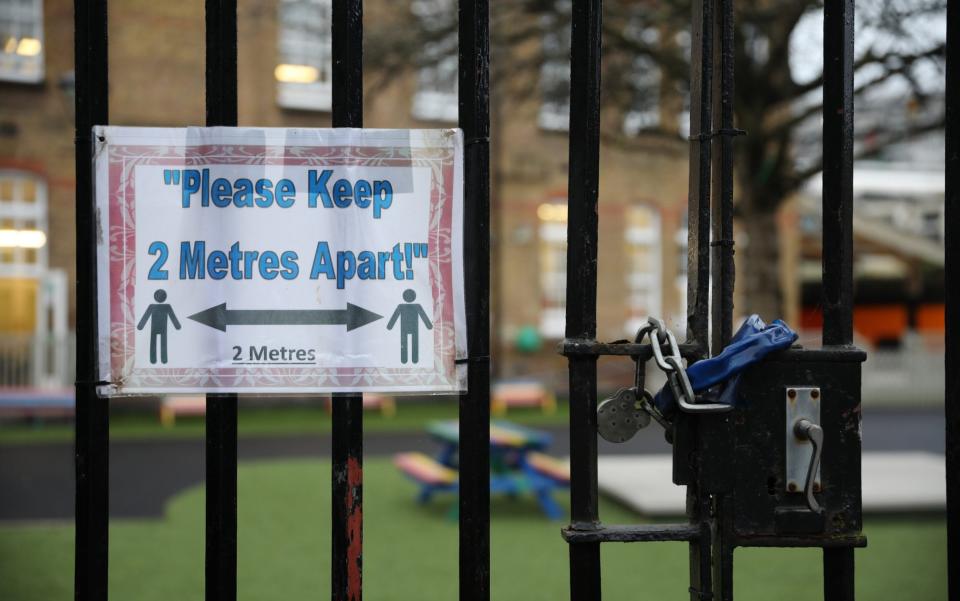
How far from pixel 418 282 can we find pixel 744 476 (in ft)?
2.87

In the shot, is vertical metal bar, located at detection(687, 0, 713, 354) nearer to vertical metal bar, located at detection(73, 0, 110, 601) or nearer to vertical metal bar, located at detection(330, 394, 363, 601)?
vertical metal bar, located at detection(330, 394, 363, 601)

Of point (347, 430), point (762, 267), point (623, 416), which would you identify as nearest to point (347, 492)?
point (347, 430)

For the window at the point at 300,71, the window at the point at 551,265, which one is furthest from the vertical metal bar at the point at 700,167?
the window at the point at 551,265

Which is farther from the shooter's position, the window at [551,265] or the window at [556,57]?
the window at [551,265]

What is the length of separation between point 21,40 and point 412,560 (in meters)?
15.2

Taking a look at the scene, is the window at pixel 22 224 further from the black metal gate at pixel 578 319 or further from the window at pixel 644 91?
the black metal gate at pixel 578 319

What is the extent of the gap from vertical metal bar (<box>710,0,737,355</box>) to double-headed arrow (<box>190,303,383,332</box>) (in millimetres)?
824

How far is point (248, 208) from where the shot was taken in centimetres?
243

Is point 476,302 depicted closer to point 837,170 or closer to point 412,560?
point 837,170

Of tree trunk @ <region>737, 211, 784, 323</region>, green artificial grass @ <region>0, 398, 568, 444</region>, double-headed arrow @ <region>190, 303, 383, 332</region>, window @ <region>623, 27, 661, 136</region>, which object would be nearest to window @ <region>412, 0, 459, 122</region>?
window @ <region>623, 27, 661, 136</region>

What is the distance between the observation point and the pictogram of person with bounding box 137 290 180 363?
2.43 metres

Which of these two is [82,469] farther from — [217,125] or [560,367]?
[560,367]

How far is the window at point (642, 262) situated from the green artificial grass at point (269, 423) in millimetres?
4958

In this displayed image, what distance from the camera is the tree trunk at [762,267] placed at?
1127 cm
